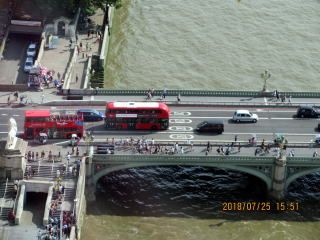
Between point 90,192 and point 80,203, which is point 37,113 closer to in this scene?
point 90,192

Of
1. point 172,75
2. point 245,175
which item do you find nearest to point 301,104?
point 245,175

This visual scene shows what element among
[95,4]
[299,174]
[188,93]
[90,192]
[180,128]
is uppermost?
[95,4]

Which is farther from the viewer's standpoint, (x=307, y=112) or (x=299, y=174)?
(x=307, y=112)

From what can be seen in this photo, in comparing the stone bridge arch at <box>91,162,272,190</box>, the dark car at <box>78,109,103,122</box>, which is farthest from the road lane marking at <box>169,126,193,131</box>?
the dark car at <box>78,109,103,122</box>

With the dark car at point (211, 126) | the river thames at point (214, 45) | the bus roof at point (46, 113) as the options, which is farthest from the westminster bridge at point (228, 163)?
the river thames at point (214, 45)

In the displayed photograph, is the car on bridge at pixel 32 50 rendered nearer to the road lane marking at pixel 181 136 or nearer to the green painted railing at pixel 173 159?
the road lane marking at pixel 181 136

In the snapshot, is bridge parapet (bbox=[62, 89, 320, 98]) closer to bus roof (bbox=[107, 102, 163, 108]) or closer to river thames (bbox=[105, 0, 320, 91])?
bus roof (bbox=[107, 102, 163, 108])

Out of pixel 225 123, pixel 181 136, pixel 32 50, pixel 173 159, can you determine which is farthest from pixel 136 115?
pixel 32 50
